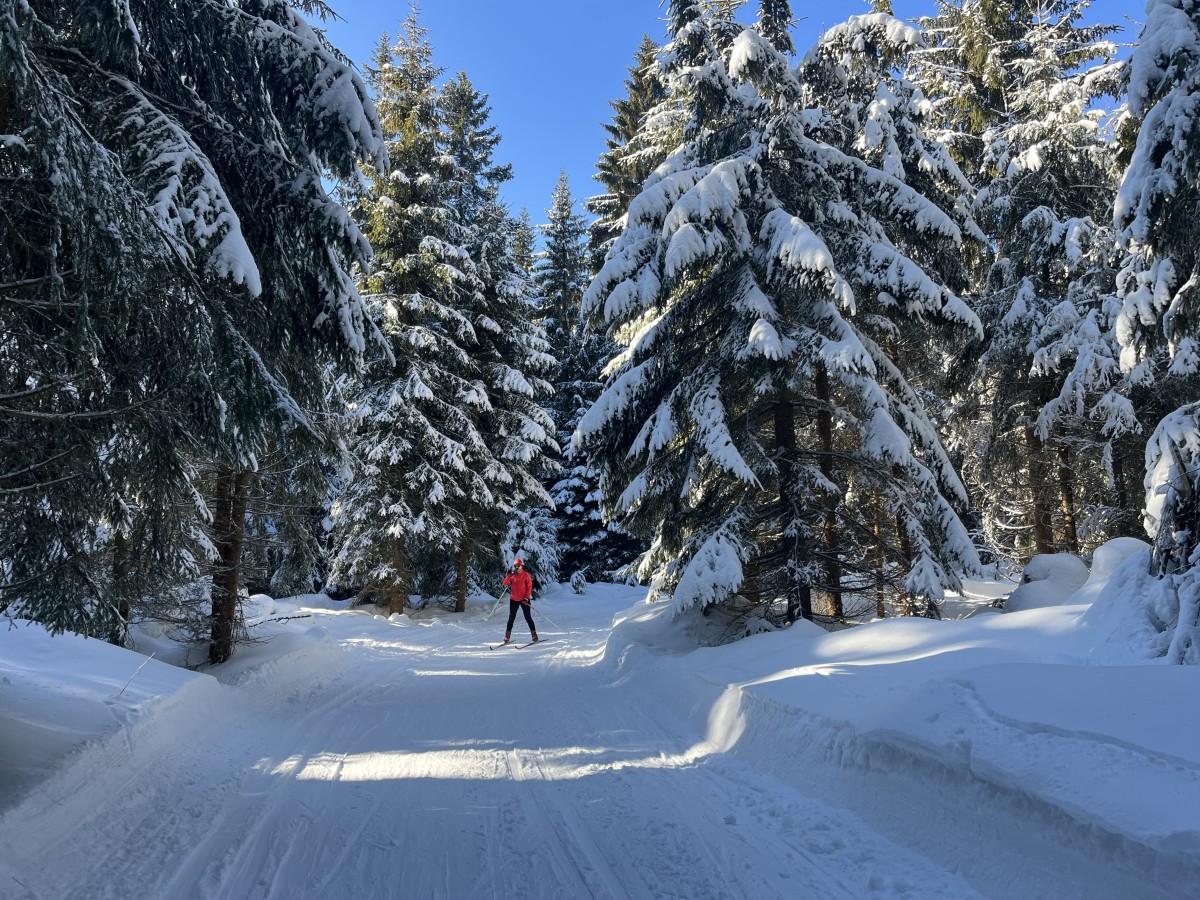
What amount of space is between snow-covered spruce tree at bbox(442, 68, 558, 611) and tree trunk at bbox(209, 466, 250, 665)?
9.13 m

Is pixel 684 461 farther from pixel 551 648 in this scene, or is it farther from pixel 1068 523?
pixel 1068 523

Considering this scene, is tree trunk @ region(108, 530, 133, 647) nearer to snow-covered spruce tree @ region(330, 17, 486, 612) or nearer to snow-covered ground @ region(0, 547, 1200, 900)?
snow-covered ground @ region(0, 547, 1200, 900)

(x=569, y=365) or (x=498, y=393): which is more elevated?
(x=569, y=365)

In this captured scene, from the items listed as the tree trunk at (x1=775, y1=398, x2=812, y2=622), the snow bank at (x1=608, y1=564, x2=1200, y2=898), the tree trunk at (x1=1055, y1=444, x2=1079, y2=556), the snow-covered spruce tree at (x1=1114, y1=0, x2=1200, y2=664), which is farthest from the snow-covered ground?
the tree trunk at (x1=1055, y1=444, x2=1079, y2=556)

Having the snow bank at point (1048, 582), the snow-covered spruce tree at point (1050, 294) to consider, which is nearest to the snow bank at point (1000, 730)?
the snow bank at point (1048, 582)

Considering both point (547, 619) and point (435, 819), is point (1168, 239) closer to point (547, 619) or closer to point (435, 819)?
point (435, 819)

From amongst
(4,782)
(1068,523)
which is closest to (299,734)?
(4,782)

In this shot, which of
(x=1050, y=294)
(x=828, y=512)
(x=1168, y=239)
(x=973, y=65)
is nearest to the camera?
(x=1168, y=239)

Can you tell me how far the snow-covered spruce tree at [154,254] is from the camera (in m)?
3.69

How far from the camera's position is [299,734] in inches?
266

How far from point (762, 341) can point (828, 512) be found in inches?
111

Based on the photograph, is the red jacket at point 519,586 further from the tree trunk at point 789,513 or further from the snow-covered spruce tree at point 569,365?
the snow-covered spruce tree at point 569,365

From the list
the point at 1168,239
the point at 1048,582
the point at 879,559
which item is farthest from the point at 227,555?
the point at 1168,239

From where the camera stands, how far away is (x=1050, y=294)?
15.0 meters
